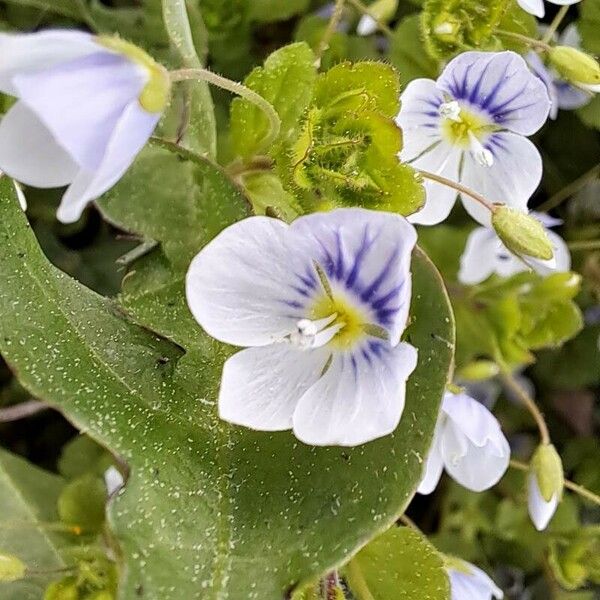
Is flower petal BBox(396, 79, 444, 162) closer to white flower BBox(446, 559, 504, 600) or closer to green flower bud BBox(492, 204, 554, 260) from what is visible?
green flower bud BBox(492, 204, 554, 260)

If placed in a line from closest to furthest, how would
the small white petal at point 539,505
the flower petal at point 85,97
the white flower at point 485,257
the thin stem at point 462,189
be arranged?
the flower petal at point 85,97, the thin stem at point 462,189, the small white petal at point 539,505, the white flower at point 485,257

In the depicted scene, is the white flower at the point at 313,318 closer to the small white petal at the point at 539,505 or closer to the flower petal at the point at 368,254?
the flower petal at the point at 368,254

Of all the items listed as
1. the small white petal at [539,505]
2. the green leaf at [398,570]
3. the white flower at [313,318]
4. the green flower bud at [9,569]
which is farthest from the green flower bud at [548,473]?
the green flower bud at [9,569]

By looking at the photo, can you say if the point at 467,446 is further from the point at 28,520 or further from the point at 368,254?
the point at 28,520

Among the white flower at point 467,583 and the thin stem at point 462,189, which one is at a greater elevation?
the thin stem at point 462,189

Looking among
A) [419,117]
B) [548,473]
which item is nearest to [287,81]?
[419,117]

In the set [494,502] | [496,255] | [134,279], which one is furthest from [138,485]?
[494,502]

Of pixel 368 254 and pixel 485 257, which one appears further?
pixel 485 257
